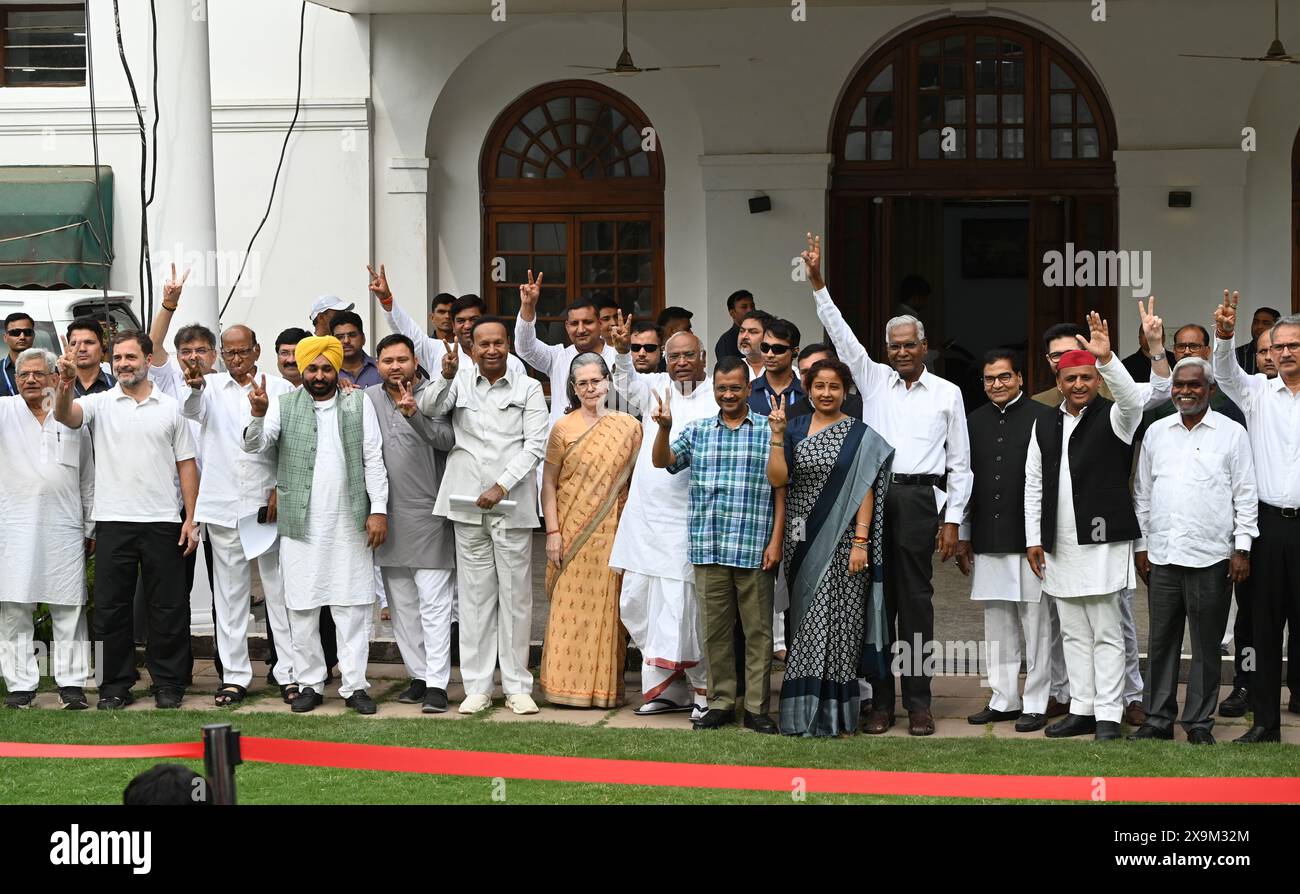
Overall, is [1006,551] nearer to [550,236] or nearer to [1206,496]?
[1206,496]

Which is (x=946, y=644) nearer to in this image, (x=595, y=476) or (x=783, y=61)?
(x=595, y=476)

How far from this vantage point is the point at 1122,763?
23.9 feet

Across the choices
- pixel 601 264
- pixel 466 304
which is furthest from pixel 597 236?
pixel 466 304

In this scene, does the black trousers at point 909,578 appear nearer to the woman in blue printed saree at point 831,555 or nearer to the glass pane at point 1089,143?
the woman in blue printed saree at point 831,555

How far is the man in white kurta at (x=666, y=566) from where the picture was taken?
8.38m

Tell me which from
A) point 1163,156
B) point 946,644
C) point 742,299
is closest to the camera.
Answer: point 946,644

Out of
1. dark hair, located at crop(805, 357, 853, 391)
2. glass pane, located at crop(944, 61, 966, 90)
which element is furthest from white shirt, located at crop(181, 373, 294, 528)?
glass pane, located at crop(944, 61, 966, 90)

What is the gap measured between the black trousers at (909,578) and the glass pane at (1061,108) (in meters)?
7.72

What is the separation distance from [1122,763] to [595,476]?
116 inches

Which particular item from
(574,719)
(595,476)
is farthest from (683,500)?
(574,719)

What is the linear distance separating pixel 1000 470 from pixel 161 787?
17.4 feet

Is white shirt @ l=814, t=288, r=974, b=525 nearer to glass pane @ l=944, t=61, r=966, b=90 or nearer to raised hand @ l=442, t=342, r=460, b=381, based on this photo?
raised hand @ l=442, t=342, r=460, b=381

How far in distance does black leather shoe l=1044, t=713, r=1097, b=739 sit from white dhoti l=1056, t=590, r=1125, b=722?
3cm

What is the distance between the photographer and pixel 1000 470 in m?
8.21
